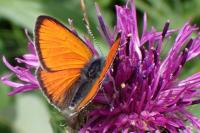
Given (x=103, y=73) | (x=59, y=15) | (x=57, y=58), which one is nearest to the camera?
(x=103, y=73)

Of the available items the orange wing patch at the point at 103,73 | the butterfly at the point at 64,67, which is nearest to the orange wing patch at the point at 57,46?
the butterfly at the point at 64,67

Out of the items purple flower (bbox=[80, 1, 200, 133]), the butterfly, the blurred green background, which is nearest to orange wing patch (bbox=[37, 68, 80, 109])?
the butterfly

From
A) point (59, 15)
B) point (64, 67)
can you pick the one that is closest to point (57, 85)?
point (64, 67)

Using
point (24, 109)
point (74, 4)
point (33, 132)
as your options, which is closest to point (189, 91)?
point (33, 132)

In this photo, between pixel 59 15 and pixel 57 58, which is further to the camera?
pixel 59 15

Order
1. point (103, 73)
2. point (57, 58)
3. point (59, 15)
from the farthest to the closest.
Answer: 1. point (59, 15)
2. point (57, 58)
3. point (103, 73)

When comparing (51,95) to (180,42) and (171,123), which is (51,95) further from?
(180,42)

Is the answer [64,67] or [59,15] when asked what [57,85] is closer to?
[64,67]
